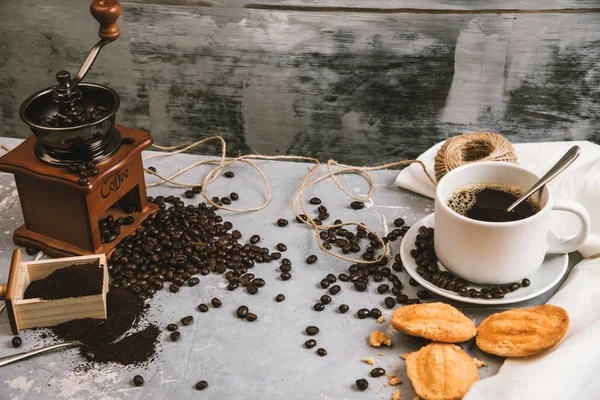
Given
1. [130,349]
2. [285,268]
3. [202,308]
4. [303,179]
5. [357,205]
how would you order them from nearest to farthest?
1. [130,349]
2. [202,308]
3. [285,268]
4. [357,205]
5. [303,179]

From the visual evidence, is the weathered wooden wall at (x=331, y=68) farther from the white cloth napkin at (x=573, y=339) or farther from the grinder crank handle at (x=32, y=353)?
the grinder crank handle at (x=32, y=353)

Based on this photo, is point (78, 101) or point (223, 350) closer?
point (223, 350)

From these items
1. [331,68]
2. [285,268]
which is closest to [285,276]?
[285,268]

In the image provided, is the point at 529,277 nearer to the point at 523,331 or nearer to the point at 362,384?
the point at 523,331

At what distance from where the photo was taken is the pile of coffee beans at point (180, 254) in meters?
1.57

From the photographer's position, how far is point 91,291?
4.74 feet

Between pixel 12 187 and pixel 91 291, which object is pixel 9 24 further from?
pixel 91 291

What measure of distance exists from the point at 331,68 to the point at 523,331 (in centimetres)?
127

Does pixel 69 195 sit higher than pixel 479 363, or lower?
higher

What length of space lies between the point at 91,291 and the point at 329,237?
58 cm

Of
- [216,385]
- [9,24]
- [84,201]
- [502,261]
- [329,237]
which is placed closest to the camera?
[216,385]

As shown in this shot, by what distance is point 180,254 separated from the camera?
5.40ft

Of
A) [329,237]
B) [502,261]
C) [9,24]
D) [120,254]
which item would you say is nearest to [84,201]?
[120,254]

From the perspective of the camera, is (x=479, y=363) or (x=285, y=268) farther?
(x=285, y=268)
